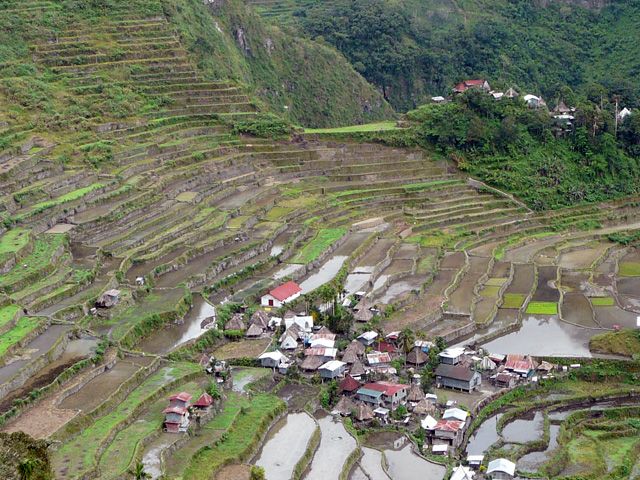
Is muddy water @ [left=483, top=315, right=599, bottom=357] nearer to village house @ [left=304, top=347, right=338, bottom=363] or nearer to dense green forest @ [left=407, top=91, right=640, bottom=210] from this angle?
Answer: village house @ [left=304, top=347, right=338, bottom=363]

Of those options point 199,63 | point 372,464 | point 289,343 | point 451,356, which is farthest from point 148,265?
point 199,63

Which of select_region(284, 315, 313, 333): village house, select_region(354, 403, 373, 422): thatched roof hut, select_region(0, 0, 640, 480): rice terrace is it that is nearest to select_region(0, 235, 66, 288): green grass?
select_region(0, 0, 640, 480): rice terrace

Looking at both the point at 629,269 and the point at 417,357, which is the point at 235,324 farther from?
the point at 629,269

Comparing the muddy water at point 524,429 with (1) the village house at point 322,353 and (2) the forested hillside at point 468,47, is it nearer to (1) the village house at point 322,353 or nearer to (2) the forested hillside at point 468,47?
(1) the village house at point 322,353

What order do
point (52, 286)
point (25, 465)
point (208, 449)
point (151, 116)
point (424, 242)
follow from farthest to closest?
point (151, 116)
point (424, 242)
point (52, 286)
point (208, 449)
point (25, 465)

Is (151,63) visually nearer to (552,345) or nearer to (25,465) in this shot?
(552,345)

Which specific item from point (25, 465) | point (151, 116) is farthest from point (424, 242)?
point (25, 465)

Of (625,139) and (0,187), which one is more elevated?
(0,187)
